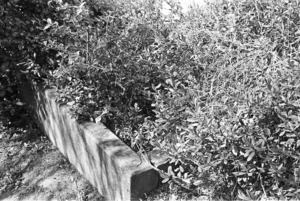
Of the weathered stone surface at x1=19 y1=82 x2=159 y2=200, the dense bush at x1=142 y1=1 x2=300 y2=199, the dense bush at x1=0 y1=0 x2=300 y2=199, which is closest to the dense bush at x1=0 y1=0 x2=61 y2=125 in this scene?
the dense bush at x1=0 y1=0 x2=300 y2=199

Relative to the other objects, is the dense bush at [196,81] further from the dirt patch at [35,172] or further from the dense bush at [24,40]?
the dirt patch at [35,172]

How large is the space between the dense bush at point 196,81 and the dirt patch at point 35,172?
2.16 feet

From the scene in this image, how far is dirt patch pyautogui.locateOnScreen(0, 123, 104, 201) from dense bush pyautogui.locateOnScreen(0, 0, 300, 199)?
0.66 m

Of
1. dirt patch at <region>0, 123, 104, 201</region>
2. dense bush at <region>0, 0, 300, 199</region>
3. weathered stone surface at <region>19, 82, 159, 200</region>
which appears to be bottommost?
dirt patch at <region>0, 123, 104, 201</region>

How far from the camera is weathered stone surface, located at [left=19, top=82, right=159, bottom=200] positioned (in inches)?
101

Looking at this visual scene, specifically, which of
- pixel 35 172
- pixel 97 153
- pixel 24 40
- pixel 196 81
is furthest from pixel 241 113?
pixel 24 40

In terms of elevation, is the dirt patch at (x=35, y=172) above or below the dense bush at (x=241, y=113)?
below

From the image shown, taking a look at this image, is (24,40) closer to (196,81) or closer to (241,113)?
(196,81)

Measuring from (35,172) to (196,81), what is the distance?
6.38ft

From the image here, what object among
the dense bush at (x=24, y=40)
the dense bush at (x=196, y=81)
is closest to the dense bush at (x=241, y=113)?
the dense bush at (x=196, y=81)

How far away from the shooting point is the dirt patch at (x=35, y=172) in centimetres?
335

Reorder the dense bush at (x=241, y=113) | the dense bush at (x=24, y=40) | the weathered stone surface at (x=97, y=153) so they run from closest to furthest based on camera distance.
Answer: the dense bush at (x=241, y=113) < the weathered stone surface at (x=97, y=153) < the dense bush at (x=24, y=40)

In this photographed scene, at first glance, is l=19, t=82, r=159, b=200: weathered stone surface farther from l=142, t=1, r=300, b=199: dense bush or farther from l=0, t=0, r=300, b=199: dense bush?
l=142, t=1, r=300, b=199: dense bush

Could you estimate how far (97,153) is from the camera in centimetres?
291
